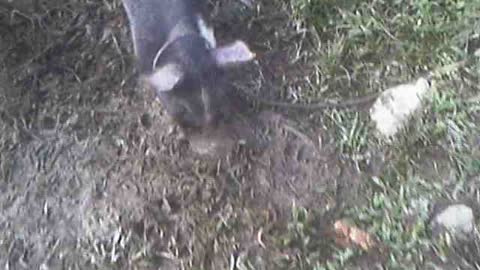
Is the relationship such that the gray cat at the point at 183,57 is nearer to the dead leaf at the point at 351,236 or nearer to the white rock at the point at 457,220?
the dead leaf at the point at 351,236

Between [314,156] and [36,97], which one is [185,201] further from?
[36,97]

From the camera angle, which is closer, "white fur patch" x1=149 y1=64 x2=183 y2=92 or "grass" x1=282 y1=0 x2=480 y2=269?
"grass" x1=282 y1=0 x2=480 y2=269

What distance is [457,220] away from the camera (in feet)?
7.97

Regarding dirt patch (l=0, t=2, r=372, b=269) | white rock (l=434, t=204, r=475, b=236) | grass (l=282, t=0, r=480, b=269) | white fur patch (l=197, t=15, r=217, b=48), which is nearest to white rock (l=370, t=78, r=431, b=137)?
grass (l=282, t=0, r=480, b=269)

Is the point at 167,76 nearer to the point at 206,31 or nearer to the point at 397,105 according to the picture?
the point at 206,31

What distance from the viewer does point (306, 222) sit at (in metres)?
2.46

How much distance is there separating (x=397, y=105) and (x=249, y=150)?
430mm

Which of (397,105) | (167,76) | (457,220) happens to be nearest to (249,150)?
(167,76)

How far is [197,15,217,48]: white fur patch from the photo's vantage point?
106 inches

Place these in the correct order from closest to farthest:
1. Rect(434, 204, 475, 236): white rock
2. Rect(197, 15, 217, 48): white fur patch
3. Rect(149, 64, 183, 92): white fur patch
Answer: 1. Rect(434, 204, 475, 236): white rock
2. Rect(149, 64, 183, 92): white fur patch
3. Rect(197, 15, 217, 48): white fur patch

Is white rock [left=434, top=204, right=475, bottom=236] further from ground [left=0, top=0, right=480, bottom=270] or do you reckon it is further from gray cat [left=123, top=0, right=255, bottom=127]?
gray cat [left=123, top=0, right=255, bottom=127]

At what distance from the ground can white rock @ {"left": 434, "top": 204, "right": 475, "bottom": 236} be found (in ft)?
0.08

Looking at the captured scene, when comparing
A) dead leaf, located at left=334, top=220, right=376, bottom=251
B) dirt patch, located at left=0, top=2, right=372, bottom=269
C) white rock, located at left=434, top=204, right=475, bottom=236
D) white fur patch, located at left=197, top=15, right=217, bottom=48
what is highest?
white fur patch, located at left=197, top=15, right=217, bottom=48

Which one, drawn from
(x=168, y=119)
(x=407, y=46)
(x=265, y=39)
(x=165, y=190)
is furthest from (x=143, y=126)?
(x=407, y=46)
